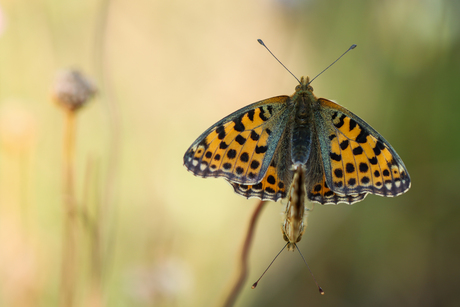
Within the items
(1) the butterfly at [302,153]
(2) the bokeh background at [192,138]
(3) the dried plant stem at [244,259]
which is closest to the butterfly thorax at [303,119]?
(1) the butterfly at [302,153]

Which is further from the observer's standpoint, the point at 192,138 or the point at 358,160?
the point at 192,138

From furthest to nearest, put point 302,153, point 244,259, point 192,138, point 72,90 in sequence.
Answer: point 192,138
point 72,90
point 302,153
point 244,259

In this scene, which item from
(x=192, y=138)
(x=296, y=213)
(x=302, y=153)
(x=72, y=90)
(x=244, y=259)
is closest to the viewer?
(x=296, y=213)

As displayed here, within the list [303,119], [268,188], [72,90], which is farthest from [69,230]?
[303,119]

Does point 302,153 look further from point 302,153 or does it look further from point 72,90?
point 72,90

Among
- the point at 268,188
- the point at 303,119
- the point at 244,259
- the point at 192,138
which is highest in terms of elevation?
the point at 192,138

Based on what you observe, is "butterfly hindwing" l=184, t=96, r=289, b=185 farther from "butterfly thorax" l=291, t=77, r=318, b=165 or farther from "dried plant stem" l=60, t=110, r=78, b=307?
"dried plant stem" l=60, t=110, r=78, b=307

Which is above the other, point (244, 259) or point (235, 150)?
point (235, 150)
